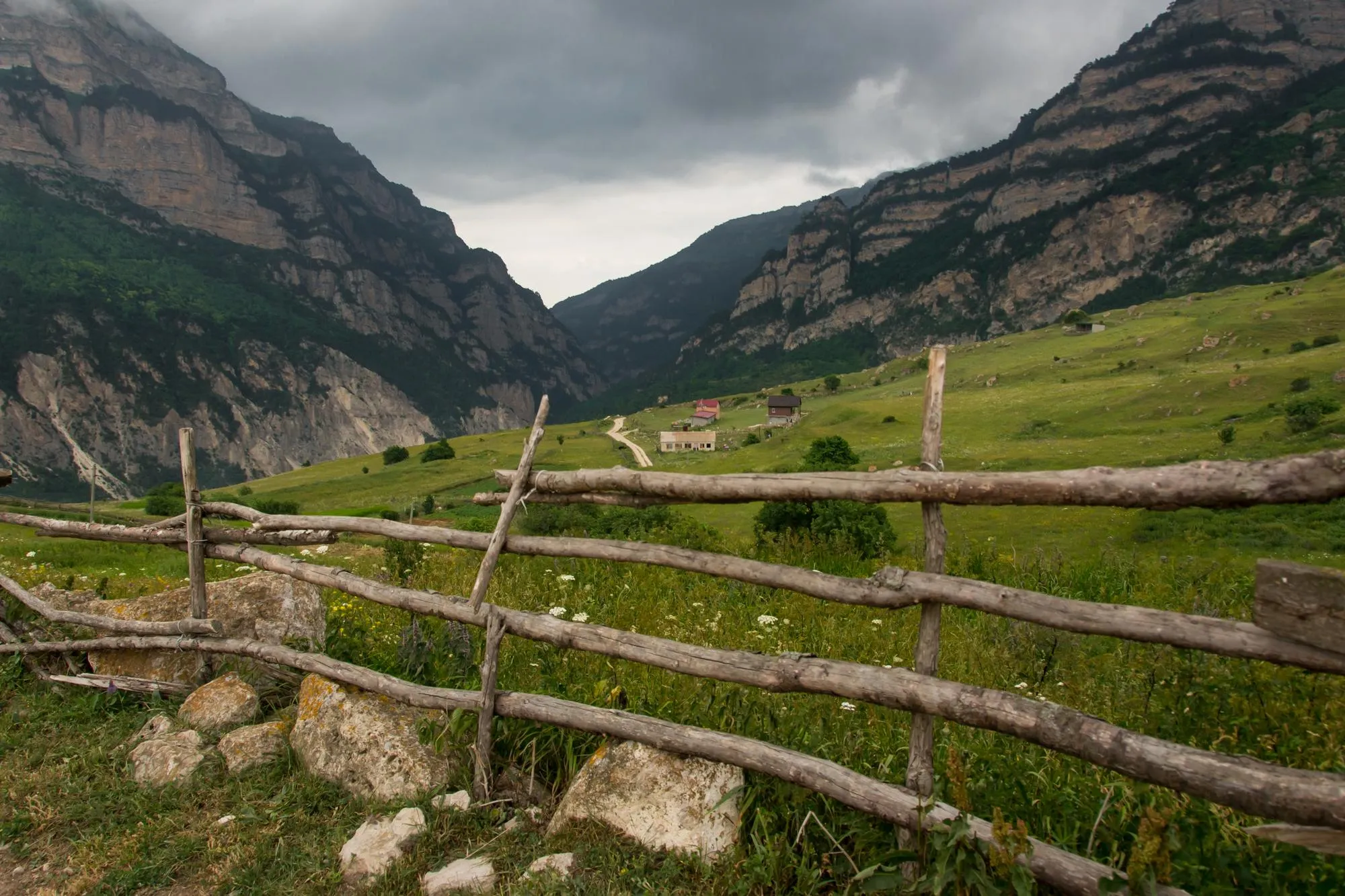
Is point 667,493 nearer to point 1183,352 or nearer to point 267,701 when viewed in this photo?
point 267,701

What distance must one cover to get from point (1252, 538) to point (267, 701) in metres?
22.7

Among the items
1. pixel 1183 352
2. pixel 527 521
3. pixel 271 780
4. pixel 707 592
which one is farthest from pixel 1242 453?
pixel 1183 352

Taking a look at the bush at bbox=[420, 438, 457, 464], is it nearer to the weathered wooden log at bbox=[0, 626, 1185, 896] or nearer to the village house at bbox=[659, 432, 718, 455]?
the village house at bbox=[659, 432, 718, 455]

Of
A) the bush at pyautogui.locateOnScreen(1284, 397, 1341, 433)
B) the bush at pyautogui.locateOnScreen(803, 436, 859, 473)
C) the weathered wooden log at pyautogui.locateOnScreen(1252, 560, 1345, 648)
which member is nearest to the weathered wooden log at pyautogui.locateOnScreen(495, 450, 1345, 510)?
the weathered wooden log at pyautogui.locateOnScreen(1252, 560, 1345, 648)

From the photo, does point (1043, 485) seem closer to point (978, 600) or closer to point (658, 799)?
point (978, 600)

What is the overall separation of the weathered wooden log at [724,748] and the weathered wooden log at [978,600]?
95 cm

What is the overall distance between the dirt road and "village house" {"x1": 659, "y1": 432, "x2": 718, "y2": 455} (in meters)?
3.05

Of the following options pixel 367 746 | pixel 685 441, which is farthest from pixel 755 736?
pixel 685 441

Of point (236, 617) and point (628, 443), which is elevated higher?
point (236, 617)

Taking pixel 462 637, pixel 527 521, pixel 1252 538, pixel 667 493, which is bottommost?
pixel 1252 538

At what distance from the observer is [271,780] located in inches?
219

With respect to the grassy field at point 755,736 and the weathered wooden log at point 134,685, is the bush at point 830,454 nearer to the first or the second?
the grassy field at point 755,736

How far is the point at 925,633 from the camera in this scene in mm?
4156

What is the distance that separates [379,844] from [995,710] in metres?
3.75
